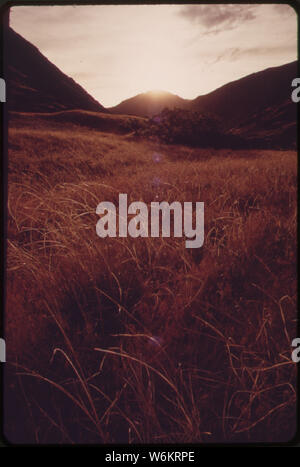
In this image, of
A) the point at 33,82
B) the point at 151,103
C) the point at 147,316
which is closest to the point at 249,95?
the point at 151,103

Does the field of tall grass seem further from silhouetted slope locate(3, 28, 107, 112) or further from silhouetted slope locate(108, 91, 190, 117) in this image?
silhouetted slope locate(108, 91, 190, 117)

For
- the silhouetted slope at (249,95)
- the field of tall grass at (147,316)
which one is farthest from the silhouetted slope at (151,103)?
the field of tall grass at (147,316)

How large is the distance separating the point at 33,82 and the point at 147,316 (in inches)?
52.9

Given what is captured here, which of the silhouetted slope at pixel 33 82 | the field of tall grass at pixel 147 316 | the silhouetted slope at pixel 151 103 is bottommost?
the field of tall grass at pixel 147 316

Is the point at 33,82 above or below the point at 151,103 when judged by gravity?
above

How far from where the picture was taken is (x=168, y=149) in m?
2.01

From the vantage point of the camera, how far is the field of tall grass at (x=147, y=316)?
4.29ft

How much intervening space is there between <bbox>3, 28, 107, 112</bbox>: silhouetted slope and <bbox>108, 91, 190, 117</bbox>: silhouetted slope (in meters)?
0.17

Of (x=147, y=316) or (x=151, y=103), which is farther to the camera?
(x=151, y=103)

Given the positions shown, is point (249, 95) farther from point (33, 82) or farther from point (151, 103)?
point (33, 82)

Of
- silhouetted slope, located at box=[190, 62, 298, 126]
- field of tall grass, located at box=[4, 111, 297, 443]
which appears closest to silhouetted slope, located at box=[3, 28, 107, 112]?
field of tall grass, located at box=[4, 111, 297, 443]

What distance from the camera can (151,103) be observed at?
6.15 feet

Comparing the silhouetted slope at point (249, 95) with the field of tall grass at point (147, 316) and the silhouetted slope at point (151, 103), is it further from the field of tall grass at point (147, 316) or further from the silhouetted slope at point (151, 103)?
the field of tall grass at point (147, 316)

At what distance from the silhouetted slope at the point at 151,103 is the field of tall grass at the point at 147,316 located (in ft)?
0.95
